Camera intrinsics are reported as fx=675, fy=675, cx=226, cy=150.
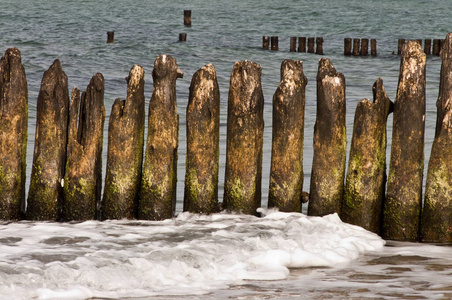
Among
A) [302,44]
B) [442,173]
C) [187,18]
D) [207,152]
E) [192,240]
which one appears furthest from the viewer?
[187,18]

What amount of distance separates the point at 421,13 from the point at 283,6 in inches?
446

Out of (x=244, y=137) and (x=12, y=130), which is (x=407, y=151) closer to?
(x=244, y=137)

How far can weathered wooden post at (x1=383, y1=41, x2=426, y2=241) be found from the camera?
5633 mm

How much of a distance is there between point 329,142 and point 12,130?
8.99 ft

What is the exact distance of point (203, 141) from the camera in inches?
231

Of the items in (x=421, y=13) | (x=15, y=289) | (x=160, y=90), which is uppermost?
(x=421, y=13)

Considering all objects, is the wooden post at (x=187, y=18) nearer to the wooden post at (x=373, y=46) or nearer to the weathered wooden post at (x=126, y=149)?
the wooden post at (x=373, y=46)

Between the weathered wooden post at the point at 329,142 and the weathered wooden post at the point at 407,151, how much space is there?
17.3 inches

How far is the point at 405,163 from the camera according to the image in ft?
18.7

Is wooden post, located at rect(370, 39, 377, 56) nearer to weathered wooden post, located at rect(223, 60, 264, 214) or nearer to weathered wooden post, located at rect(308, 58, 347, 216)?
weathered wooden post, located at rect(308, 58, 347, 216)

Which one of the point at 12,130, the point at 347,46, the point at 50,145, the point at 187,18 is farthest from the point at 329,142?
the point at 187,18

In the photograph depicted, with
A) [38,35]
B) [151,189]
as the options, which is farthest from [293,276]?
[38,35]

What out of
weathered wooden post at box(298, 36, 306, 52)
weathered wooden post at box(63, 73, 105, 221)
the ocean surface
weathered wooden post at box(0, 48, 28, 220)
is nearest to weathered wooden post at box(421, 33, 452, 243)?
the ocean surface

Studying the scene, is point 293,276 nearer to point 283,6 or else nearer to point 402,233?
point 402,233
